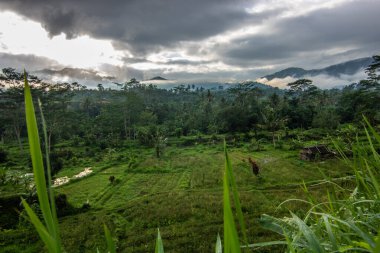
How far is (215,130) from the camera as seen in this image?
46938 millimetres

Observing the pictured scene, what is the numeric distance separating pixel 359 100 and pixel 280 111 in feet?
38.1

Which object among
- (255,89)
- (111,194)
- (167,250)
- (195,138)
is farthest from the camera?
(255,89)

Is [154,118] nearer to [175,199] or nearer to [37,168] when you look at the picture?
[175,199]

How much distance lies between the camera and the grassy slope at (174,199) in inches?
398

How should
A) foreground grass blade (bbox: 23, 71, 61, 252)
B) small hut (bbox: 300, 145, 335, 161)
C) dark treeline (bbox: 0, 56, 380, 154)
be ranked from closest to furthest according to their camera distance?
foreground grass blade (bbox: 23, 71, 61, 252) < small hut (bbox: 300, 145, 335, 161) < dark treeline (bbox: 0, 56, 380, 154)

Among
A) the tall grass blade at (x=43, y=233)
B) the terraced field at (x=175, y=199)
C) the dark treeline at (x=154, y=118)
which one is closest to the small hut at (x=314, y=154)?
the terraced field at (x=175, y=199)

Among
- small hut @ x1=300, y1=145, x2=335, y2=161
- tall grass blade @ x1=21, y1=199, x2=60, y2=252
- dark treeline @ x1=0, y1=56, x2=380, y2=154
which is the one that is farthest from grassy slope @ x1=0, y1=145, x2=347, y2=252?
dark treeline @ x1=0, y1=56, x2=380, y2=154

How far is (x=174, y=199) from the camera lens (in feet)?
50.1

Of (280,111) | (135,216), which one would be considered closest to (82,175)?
(135,216)

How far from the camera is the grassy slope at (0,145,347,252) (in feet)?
33.1

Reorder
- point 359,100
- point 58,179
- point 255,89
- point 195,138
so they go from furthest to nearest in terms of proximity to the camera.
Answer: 1. point 255,89
2. point 195,138
3. point 359,100
4. point 58,179

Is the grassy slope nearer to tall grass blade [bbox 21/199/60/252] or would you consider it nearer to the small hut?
the small hut

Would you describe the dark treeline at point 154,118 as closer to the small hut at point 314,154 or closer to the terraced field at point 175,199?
the small hut at point 314,154

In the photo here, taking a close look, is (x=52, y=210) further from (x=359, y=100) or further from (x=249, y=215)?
(x=359, y=100)
